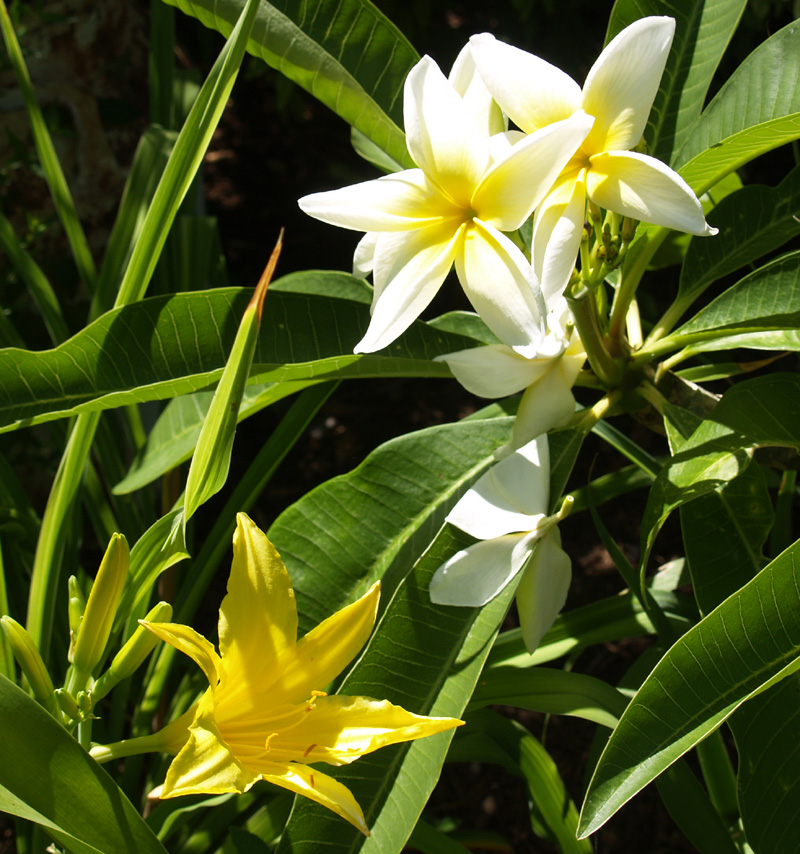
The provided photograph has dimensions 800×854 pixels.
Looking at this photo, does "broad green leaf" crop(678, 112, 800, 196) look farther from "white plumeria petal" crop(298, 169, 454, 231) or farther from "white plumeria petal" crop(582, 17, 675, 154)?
"white plumeria petal" crop(298, 169, 454, 231)

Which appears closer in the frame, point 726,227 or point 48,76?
point 726,227

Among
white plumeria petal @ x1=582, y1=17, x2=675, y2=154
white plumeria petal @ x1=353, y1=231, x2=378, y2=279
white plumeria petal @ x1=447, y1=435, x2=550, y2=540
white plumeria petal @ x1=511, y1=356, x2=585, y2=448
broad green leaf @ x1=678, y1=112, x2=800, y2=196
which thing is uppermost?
white plumeria petal @ x1=582, y1=17, x2=675, y2=154

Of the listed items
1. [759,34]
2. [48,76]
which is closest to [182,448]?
[48,76]

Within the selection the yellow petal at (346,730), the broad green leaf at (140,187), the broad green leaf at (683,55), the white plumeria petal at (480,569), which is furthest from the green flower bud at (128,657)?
the broad green leaf at (140,187)

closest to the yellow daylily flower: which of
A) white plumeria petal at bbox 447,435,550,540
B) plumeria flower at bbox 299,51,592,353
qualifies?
white plumeria petal at bbox 447,435,550,540

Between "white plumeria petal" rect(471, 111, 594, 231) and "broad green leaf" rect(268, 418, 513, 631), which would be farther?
"broad green leaf" rect(268, 418, 513, 631)

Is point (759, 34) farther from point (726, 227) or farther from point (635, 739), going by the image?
point (635, 739)
